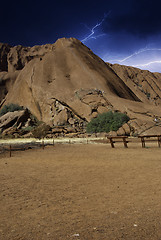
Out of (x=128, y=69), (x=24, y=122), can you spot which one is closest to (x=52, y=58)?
(x=24, y=122)

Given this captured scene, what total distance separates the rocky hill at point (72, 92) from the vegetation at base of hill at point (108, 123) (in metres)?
1.63

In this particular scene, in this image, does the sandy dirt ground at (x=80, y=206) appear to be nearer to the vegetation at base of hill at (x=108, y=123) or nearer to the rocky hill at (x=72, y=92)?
the vegetation at base of hill at (x=108, y=123)

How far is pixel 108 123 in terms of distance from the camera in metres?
31.2

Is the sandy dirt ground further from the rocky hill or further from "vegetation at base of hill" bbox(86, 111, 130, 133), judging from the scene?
the rocky hill

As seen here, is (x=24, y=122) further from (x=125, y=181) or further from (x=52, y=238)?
(x=52, y=238)

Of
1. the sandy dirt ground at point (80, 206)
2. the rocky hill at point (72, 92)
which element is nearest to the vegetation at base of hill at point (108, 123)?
the rocky hill at point (72, 92)

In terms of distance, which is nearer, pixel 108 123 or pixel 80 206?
pixel 80 206

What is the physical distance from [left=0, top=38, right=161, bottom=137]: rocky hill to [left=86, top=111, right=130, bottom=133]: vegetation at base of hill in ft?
5.34

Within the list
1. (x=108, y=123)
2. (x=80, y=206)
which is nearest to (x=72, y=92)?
(x=108, y=123)

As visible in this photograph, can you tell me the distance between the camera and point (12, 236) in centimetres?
310

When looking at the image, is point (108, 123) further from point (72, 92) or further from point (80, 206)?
point (80, 206)

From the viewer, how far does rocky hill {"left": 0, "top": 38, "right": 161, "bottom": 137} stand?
37094mm

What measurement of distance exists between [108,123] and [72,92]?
16237 mm

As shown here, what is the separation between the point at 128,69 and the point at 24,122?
62575mm
